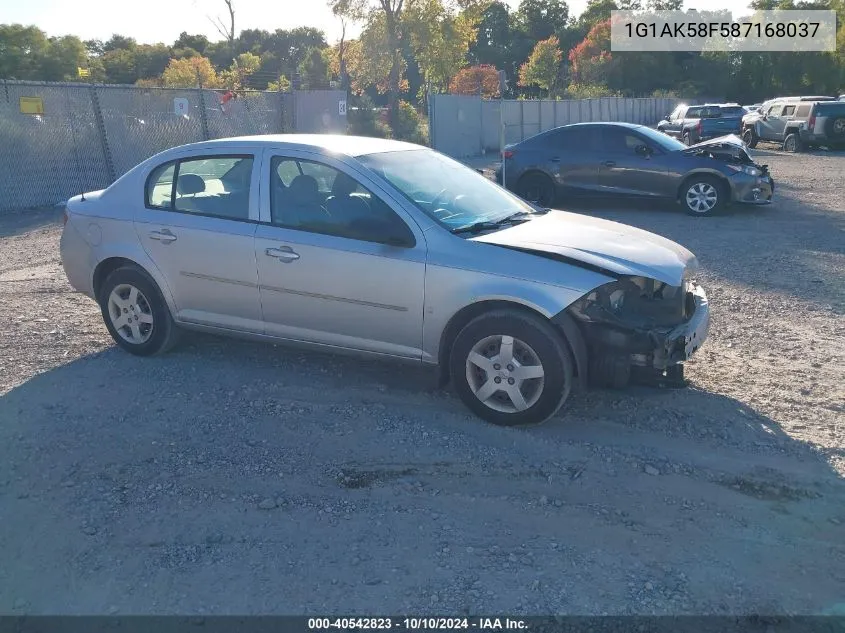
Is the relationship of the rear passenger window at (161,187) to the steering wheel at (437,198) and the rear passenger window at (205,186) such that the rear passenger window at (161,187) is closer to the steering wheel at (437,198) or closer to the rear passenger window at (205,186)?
the rear passenger window at (205,186)

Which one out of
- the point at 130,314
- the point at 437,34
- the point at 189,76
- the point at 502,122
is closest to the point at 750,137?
the point at 437,34

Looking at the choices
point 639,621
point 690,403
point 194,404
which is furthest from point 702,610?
point 194,404

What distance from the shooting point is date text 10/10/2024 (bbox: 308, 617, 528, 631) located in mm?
3029

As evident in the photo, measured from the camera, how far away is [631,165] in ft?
42.3

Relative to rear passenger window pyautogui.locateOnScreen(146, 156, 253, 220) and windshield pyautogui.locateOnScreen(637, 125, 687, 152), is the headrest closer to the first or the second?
rear passenger window pyautogui.locateOnScreen(146, 156, 253, 220)

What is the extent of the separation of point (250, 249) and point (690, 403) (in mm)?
3140

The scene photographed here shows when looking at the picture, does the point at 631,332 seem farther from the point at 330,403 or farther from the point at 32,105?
the point at 32,105

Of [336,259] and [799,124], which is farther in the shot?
[799,124]

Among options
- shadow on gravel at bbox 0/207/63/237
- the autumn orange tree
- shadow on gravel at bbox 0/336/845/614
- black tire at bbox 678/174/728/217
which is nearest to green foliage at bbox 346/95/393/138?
shadow on gravel at bbox 0/207/63/237

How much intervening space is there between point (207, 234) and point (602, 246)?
276 centimetres

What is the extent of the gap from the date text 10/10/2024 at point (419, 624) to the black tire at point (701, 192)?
35.8ft

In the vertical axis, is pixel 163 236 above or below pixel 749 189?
above

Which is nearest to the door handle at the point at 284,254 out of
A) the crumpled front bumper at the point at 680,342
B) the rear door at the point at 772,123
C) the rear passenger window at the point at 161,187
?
the rear passenger window at the point at 161,187

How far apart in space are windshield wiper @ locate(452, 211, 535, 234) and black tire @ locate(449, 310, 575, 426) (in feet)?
2.18
